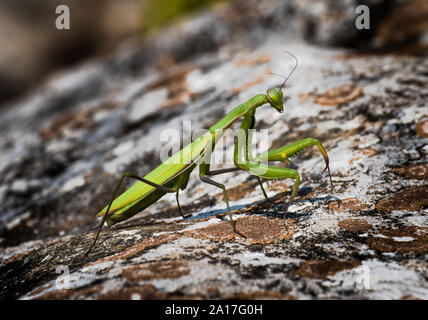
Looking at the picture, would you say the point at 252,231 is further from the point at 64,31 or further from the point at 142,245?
the point at 64,31

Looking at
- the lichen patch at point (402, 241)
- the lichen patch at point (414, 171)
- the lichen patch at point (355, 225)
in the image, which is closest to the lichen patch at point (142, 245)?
the lichen patch at point (355, 225)

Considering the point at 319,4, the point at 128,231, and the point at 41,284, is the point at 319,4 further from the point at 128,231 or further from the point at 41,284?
the point at 41,284

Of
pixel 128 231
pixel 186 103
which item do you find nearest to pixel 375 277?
pixel 128 231

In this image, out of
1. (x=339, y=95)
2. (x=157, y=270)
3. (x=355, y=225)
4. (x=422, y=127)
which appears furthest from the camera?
(x=339, y=95)

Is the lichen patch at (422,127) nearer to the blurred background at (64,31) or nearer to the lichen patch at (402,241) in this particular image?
the lichen patch at (402,241)

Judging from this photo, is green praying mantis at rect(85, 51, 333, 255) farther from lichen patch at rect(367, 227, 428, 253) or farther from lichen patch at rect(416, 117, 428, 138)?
lichen patch at rect(416, 117, 428, 138)

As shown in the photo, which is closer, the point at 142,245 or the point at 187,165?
the point at 142,245

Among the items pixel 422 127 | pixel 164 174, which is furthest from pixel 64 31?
pixel 422 127
